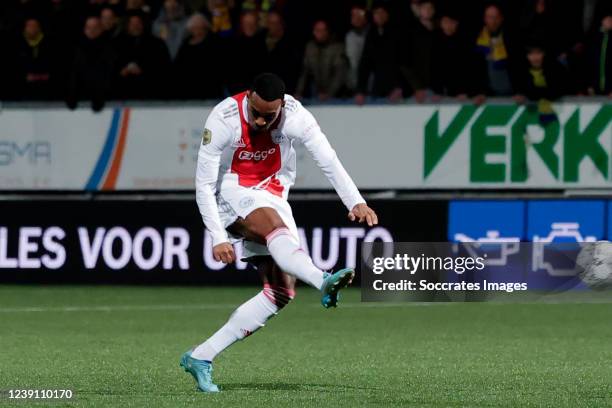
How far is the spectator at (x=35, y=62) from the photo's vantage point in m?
17.8

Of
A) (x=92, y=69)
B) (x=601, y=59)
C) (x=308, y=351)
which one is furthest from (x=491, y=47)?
(x=308, y=351)

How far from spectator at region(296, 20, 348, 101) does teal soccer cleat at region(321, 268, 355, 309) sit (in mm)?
9045

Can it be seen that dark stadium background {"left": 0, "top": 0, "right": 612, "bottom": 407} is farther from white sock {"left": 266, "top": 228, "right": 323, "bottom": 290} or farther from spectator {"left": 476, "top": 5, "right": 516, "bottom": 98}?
white sock {"left": 266, "top": 228, "right": 323, "bottom": 290}

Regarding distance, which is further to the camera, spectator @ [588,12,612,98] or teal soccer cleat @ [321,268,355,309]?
spectator @ [588,12,612,98]

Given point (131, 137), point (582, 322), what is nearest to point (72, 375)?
point (582, 322)

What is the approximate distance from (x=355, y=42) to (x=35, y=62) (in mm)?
3692

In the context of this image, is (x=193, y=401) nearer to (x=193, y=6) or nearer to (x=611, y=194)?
(x=611, y=194)

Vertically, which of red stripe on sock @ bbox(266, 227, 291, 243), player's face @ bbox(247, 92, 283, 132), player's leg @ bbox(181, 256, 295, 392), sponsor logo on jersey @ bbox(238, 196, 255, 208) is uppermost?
player's face @ bbox(247, 92, 283, 132)

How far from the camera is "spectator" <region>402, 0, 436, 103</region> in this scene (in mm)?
17188

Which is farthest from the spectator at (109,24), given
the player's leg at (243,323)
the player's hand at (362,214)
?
the player's hand at (362,214)

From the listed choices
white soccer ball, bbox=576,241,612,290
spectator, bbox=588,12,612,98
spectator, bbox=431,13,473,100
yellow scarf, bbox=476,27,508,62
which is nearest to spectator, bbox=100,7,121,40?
spectator, bbox=431,13,473,100

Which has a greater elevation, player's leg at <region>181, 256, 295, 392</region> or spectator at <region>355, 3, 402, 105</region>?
spectator at <region>355, 3, 402, 105</region>

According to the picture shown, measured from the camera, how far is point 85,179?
17625mm

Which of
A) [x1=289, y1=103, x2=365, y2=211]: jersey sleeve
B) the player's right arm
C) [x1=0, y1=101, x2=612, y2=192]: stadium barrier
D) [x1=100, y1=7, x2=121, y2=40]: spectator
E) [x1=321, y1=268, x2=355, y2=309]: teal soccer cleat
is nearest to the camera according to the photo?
[x1=321, y1=268, x2=355, y2=309]: teal soccer cleat
